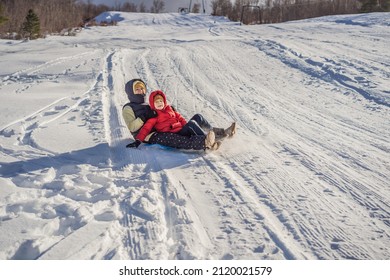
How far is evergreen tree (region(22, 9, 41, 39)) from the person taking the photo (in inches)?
700

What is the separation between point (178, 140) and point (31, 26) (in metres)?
16.4

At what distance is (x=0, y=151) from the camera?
4.12 meters

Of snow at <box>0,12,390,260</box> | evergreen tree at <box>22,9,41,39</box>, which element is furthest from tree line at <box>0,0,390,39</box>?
snow at <box>0,12,390,260</box>

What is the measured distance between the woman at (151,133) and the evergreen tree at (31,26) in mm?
15438

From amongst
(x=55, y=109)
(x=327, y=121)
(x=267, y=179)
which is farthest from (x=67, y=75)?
(x=267, y=179)

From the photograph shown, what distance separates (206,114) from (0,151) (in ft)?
9.62

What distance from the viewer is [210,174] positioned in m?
3.69

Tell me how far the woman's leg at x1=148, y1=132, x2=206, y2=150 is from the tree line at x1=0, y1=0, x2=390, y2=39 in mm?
16034

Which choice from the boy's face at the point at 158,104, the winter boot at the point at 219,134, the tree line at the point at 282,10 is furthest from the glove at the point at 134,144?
the tree line at the point at 282,10

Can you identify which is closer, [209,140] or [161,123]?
[209,140]

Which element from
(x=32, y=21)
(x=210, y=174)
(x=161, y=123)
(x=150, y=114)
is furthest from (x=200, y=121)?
(x=32, y=21)

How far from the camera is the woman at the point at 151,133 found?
13.7ft

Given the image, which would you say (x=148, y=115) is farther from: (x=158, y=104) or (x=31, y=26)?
(x=31, y=26)
